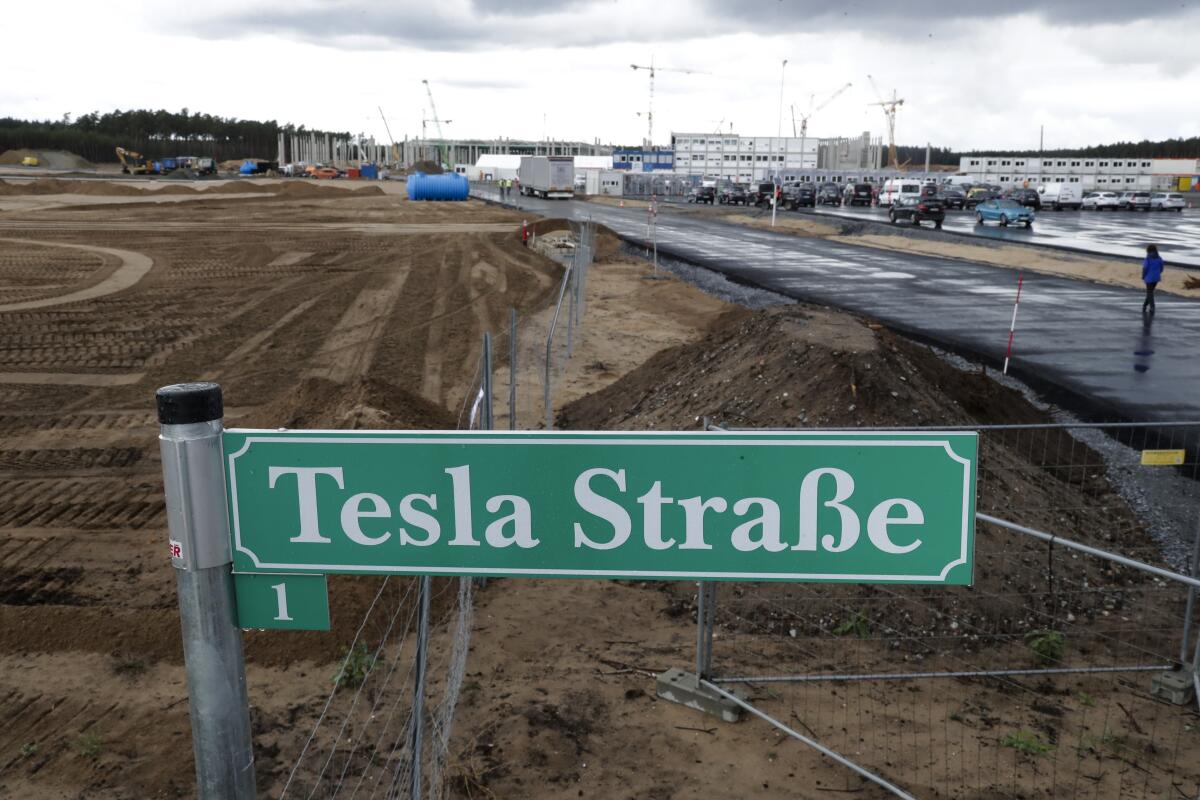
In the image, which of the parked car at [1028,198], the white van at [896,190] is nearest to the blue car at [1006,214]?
the white van at [896,190]

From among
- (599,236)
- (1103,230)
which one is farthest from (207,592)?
(1103,230)

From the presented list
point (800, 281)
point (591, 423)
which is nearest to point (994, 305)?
point (800, 281)

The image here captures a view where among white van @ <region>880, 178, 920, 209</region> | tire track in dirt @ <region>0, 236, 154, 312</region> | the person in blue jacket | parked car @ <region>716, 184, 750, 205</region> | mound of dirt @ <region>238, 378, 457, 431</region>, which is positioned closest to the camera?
mound of dirt @ <region>238, 378, 457, 431</region>

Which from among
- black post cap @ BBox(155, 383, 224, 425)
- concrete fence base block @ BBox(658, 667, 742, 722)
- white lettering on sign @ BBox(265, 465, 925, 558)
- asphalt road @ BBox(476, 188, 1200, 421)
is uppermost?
black post cap @ BBox(155, 383, 224, 425)

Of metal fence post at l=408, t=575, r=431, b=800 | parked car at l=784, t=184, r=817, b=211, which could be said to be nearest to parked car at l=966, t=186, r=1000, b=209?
parked car at l=784, t=184, r=817, b=211

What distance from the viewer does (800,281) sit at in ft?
96.8

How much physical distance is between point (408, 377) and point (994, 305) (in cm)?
1576

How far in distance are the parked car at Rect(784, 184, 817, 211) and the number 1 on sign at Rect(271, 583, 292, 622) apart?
6688 cm

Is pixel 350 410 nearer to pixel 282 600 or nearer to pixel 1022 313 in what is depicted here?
pixel 282 600

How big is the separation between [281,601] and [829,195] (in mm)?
75471

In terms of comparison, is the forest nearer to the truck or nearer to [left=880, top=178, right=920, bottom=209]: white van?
the truck

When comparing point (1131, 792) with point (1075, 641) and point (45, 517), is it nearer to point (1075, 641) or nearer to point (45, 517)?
point (1075, 641)

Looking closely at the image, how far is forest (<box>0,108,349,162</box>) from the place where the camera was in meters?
144

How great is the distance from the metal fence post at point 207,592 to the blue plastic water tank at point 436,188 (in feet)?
223
